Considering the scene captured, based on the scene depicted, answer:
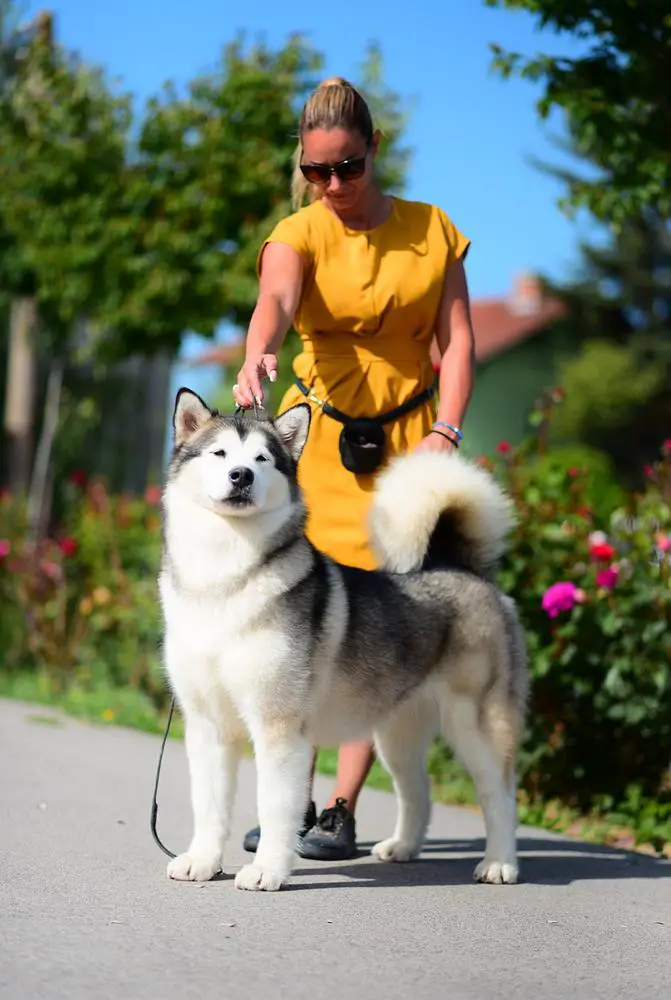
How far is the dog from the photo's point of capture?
4.43 m

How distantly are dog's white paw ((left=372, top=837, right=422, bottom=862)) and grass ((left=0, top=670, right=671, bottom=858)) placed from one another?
4.64ft

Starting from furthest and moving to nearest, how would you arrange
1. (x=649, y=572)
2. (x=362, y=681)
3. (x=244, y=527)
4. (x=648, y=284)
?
(x=648, y=284)
(x=649, y=572)
(x=362, y=681)
(x=244, y=527)

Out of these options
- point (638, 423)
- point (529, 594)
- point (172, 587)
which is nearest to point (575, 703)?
point (529, 594)

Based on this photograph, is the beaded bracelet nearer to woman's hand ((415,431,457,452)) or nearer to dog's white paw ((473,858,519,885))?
woman's hand ((415,431,457,452))

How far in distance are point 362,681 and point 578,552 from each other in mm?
2576

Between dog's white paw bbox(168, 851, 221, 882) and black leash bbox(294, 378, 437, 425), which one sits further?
black leash bbox(294, 378, 437, 425)

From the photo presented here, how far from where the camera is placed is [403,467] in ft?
16.6

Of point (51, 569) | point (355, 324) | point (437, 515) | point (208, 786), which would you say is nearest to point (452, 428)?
point (437, 515)

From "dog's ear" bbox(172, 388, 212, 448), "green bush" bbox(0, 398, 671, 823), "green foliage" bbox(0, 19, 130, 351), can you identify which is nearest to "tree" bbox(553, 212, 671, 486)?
"green foliage" bbox(0, 19, 130, 351)

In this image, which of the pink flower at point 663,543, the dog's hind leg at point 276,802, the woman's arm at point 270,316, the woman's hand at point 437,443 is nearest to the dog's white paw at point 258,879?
the dog's hind leg at point 276,802

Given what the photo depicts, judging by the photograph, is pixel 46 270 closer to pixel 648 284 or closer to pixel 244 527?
pixel 244 527

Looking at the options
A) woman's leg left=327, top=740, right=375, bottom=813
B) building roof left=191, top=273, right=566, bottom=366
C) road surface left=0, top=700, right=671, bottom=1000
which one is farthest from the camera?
building roof left=191, top=273, right=566, bottom=366

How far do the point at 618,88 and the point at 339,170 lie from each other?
8.17 ft

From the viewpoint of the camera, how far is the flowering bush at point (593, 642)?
6.64m
